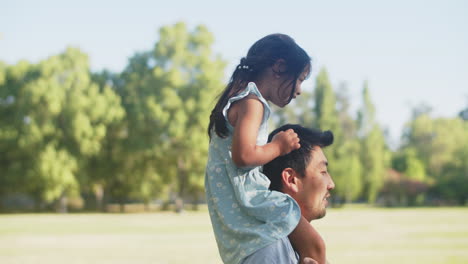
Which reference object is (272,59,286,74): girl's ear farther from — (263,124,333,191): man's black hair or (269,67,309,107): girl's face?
(263,124,333,191): man's black hair

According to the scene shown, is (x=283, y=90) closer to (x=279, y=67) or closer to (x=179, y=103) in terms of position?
(x=279, y=67)

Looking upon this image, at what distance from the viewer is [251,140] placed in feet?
8.18

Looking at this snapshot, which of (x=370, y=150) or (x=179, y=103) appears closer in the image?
(x=179, y=103)


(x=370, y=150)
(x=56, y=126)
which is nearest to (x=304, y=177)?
(x=56, y=126)

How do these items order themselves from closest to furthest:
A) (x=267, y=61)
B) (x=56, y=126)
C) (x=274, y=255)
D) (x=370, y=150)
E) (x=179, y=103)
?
(x=274, y=255) → (x=267, y=61) → (x=179, y=103) → (x=56, y=126) → (x=370, y=150)

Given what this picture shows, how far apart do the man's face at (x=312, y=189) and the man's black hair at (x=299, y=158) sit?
32 millimetres

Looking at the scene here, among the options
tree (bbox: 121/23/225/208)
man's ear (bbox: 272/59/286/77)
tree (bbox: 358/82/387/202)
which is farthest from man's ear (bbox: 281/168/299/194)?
tree (bbox: 358/82/387/202)

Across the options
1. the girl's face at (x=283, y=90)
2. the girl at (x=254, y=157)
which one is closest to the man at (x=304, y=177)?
the girl at (x=254, y=157)

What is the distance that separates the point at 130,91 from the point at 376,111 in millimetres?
32194

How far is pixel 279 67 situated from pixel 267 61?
0.22 feet

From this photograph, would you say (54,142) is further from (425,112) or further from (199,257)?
(425,112)

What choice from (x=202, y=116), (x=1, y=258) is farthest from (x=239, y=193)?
(x=202, y=116)

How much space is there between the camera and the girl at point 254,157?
2.48 meters

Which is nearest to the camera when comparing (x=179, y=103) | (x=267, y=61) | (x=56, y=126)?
(x=267, y=61)
